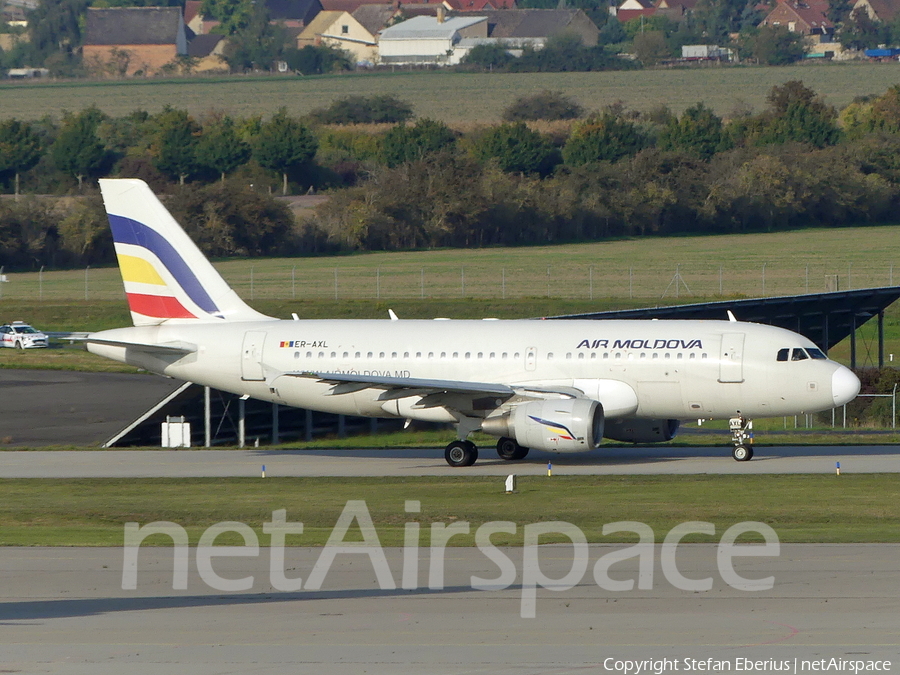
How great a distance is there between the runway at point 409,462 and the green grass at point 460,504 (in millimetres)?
1891

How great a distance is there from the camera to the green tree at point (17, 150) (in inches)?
5251

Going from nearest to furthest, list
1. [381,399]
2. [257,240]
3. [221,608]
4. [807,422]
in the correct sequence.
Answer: [221,608]
[381,399]
[807,422]
[257,240]

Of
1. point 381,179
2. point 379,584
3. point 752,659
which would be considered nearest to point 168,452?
point 379,584

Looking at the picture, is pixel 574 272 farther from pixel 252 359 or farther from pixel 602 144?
pixel 252 359

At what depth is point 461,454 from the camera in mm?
39219

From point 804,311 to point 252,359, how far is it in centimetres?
2638

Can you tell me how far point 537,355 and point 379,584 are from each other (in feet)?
60.8

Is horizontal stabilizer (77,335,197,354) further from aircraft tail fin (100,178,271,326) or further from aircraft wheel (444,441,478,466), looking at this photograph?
aircraft wheel (444,441,478,466)

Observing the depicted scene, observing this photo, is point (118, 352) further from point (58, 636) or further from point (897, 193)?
point (897, 193)

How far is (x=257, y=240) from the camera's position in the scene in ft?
357

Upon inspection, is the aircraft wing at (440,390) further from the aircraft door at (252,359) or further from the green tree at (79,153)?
the green tree at (79,153)

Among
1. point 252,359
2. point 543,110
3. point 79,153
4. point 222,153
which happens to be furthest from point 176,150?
point 252,359

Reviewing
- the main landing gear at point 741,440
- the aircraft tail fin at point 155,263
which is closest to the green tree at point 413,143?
the aircraft tail fin at point 155,263

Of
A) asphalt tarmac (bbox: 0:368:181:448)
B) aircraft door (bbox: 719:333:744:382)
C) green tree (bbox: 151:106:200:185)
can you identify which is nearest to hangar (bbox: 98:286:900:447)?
asphalt tarmac (bbox: 0:368:181:448)
